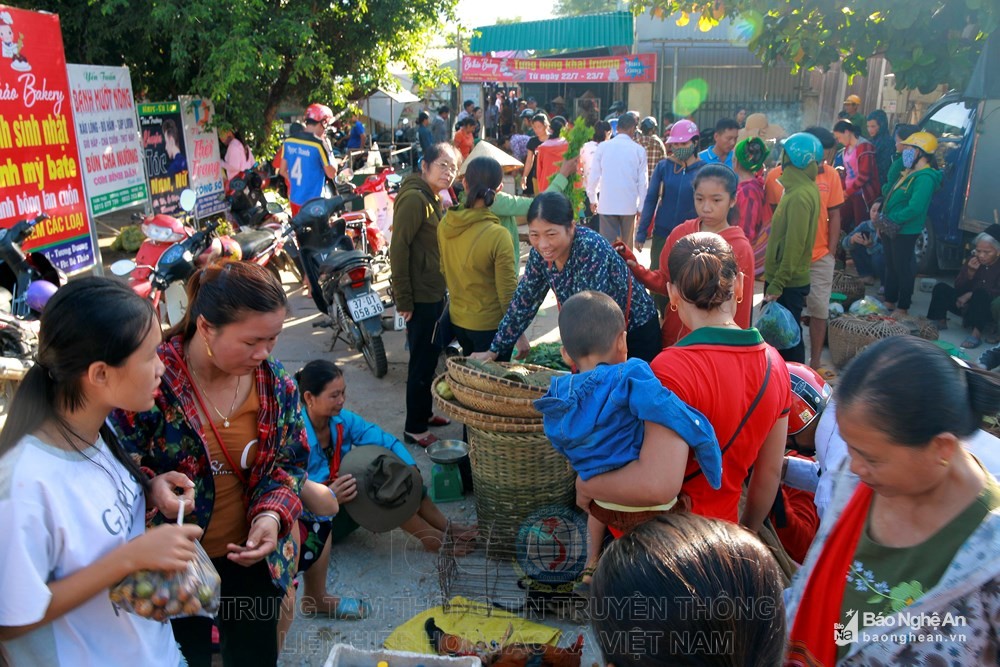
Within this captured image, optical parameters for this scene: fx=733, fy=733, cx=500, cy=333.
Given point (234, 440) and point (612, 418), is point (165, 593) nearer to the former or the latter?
point (234, 440)

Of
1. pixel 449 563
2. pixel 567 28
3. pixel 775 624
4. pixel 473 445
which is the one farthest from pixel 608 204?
pixel 567 28

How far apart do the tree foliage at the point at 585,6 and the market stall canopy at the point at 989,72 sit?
62.6 m

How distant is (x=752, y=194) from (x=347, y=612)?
15.3ft

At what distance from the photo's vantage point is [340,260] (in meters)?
5.91

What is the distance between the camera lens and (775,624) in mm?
1204

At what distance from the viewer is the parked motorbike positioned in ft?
17.1

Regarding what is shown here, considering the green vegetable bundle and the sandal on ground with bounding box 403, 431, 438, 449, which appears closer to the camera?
the sandal on ground with bounding box 403, 431, 438, 449

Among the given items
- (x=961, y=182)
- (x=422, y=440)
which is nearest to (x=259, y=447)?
(x=422, y=440)

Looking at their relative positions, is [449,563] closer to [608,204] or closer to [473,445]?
[473,445]

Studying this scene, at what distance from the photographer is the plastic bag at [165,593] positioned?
156cm

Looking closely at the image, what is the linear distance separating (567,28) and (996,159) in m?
12.9

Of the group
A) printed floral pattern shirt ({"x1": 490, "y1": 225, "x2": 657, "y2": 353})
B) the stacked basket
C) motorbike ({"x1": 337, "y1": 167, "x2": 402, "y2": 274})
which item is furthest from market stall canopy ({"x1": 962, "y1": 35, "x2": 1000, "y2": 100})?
motorbike ({"x1": 337, "y1": 167, "x2": 402, "y2": 274})

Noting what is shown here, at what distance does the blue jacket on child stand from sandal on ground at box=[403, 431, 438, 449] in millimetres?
2544

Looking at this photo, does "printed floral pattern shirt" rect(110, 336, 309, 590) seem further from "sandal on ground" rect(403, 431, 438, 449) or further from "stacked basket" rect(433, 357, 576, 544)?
"sandal on ground" rect(403, 431, 438, 449)
